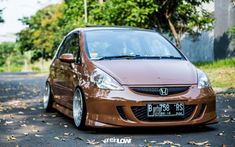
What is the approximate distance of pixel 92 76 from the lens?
→ 7.10 m

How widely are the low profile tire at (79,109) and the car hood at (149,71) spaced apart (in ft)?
1.77

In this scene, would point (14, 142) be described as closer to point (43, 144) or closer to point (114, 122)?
point (43, 144)

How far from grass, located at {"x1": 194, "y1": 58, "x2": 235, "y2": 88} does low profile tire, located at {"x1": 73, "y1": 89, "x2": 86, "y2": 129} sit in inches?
332

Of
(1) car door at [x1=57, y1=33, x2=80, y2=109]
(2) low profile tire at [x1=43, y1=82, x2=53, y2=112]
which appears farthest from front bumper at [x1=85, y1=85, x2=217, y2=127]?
(2) low profile tire at [x1=43, y1=82, x2=53, y2=112]

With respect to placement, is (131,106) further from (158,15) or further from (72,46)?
(158,15)

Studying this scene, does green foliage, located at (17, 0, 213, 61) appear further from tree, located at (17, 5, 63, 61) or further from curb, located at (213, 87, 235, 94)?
tree, located at (17, 5, 63, 61)

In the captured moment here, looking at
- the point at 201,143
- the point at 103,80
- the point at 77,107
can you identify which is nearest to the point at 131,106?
the point at 103,80

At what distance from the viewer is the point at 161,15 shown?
2717cm

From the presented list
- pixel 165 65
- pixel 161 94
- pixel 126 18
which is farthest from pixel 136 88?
pixel 126 18

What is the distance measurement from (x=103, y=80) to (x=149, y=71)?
635 mm

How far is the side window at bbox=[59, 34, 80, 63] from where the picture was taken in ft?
26.7

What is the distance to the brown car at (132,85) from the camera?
21.9 ft

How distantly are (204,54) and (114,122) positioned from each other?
76.8 feet

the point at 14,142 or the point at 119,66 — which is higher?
the point at 119,66
